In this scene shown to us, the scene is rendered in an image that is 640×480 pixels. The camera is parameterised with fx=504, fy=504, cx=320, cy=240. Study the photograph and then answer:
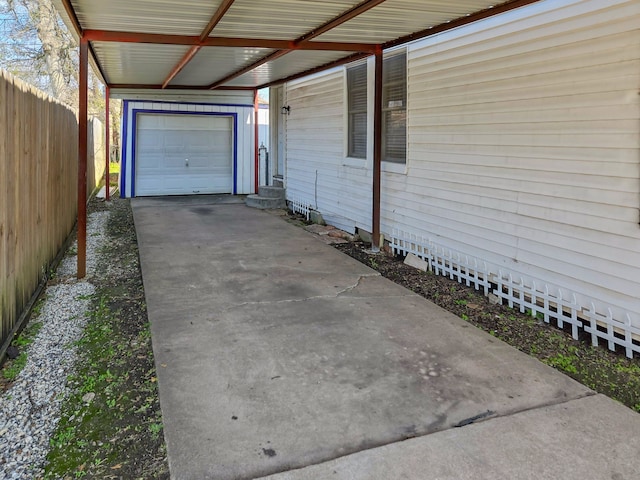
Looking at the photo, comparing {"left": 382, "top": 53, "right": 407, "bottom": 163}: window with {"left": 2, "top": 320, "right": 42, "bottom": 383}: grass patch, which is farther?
{"left": 382, "top": 53, "right": 407, "bottom": 163}: window

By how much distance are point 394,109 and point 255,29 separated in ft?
7.20

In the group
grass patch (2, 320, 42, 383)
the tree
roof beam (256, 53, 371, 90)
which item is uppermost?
the tree

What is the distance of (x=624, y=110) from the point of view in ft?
12.0

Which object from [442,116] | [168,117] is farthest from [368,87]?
[168,117]

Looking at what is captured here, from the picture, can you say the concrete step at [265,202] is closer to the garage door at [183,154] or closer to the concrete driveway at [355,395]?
the garage door at [183,154]

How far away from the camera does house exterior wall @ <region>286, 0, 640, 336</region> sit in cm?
374

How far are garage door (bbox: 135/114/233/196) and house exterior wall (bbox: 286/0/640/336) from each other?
7.49 m

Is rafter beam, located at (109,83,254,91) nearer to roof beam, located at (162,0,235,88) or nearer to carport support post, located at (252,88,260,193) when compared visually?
carport support post, located at (252,88,260,193)

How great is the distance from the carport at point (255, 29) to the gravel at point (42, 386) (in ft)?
2.99

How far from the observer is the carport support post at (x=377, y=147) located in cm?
668

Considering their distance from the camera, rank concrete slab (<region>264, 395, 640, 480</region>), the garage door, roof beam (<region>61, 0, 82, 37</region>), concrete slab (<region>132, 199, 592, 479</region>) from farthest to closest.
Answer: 1. the garage door
2. roof beam (<region>61, 0, 82, 37</region>)
3. concrete slab (<region>132, 199, 592, 479</region>)
4. concrete slab (<region>264, 395, 640, 480</region>)

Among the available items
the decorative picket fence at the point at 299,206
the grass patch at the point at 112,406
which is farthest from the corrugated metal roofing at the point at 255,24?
the decorative picket fence at the point at 299,206

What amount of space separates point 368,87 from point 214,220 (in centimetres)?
386

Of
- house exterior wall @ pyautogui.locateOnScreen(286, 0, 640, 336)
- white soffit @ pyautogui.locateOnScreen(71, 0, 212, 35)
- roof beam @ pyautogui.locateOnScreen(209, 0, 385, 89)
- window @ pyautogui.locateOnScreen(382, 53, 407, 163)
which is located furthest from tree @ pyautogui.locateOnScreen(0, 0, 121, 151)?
house exterior wall @ pyautogui.locateOnScreen(286, 0, 640, 336)
